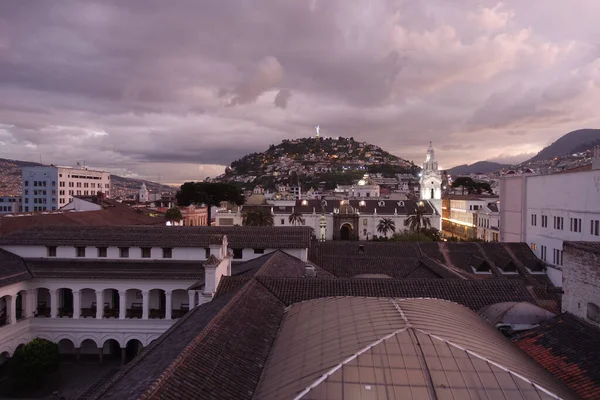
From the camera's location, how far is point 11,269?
27094mm

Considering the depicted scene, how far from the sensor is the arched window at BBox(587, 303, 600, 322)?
13.6 meters

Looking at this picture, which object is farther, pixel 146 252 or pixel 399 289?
pixel 146 252

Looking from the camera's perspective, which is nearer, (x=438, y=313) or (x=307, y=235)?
(x=438, y=313)

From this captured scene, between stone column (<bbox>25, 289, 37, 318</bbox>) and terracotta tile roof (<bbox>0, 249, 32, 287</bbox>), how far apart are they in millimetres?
1258

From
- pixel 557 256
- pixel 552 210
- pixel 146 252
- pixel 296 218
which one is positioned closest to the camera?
pixel 146 252

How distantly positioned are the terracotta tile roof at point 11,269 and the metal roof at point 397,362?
19.5 m

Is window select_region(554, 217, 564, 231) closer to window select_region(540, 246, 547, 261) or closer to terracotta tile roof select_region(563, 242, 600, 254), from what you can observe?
window select_region(540, 246, 547, 261)

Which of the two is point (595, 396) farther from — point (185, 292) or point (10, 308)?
point (10, 308)

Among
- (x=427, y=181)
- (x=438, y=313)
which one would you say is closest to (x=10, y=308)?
(x=438, y=313)

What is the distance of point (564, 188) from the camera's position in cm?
3938

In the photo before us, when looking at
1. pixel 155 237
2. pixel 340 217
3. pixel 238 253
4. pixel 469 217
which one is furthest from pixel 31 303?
pixel 469 217

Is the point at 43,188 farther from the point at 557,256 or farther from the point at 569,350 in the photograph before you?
the point at 569,350

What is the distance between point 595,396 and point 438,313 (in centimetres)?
434

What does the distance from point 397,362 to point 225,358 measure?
13.8ft
